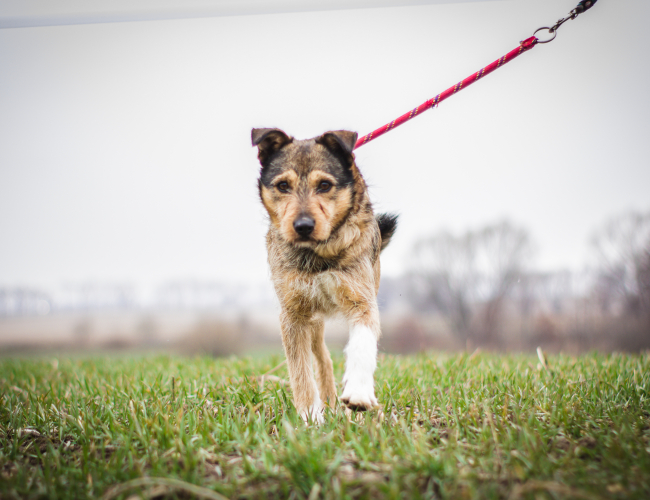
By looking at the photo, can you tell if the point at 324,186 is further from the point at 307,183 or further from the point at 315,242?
the point at 315,242

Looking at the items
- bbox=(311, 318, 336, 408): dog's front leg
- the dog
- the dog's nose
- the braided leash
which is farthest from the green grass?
the braided leash

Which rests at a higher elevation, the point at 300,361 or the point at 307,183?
the point at 307,183

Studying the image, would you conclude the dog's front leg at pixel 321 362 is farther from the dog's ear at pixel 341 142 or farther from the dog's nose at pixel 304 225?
the dog's ear at pixel 341 142

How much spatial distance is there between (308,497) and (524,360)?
4097 millimetres

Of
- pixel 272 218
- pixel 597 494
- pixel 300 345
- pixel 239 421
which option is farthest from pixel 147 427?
pixel 597 494

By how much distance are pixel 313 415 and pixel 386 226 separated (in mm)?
1954

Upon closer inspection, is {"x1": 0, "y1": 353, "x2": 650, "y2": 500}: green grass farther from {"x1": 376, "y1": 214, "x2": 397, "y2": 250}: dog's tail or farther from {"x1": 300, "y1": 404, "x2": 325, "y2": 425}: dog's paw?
{"x1": 376, "y1": 214, "x2": 397, "y2": 250}: dog's tail

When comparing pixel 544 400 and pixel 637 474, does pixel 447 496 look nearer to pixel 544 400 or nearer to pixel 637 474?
pixel 637 474

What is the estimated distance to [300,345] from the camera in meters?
2.94

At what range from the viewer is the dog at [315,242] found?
2629mm

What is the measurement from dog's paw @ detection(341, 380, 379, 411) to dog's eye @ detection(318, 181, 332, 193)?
137cm

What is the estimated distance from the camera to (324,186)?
9.12ft

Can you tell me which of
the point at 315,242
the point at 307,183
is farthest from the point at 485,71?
the point at 315,242

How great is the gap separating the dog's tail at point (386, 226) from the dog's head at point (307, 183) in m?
0.88
